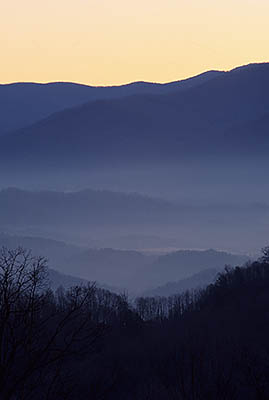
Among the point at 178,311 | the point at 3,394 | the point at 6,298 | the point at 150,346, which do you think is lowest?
the point at 3,394

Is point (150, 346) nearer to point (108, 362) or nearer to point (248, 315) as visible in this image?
point (108, 362)

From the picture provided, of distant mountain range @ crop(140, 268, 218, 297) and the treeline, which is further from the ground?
distant mountain range @ crop(140, 268, 218, 297)

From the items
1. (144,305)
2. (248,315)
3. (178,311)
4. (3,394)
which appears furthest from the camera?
(144,305)

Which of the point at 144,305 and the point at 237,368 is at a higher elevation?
the point at 144,305

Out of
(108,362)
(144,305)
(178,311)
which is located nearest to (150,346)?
(108,362)

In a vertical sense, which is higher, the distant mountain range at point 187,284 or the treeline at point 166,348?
the distant mountain range at point 187,284

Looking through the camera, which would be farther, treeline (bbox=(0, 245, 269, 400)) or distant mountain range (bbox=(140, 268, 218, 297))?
distant mountain range (bbox=(140, 268, 218, 297))

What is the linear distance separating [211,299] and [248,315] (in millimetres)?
12003

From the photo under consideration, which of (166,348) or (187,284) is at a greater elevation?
(187,284)

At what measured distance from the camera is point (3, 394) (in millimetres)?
8773

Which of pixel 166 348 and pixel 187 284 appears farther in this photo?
pixel 187 284

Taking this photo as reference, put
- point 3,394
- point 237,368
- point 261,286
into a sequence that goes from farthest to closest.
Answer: point 261,286, point 237,368, point 3,394

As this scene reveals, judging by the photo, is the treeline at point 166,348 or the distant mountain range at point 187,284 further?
the distant mountain range at point 187,284

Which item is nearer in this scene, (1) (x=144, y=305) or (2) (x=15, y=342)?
(2) (x=15, y=342)
